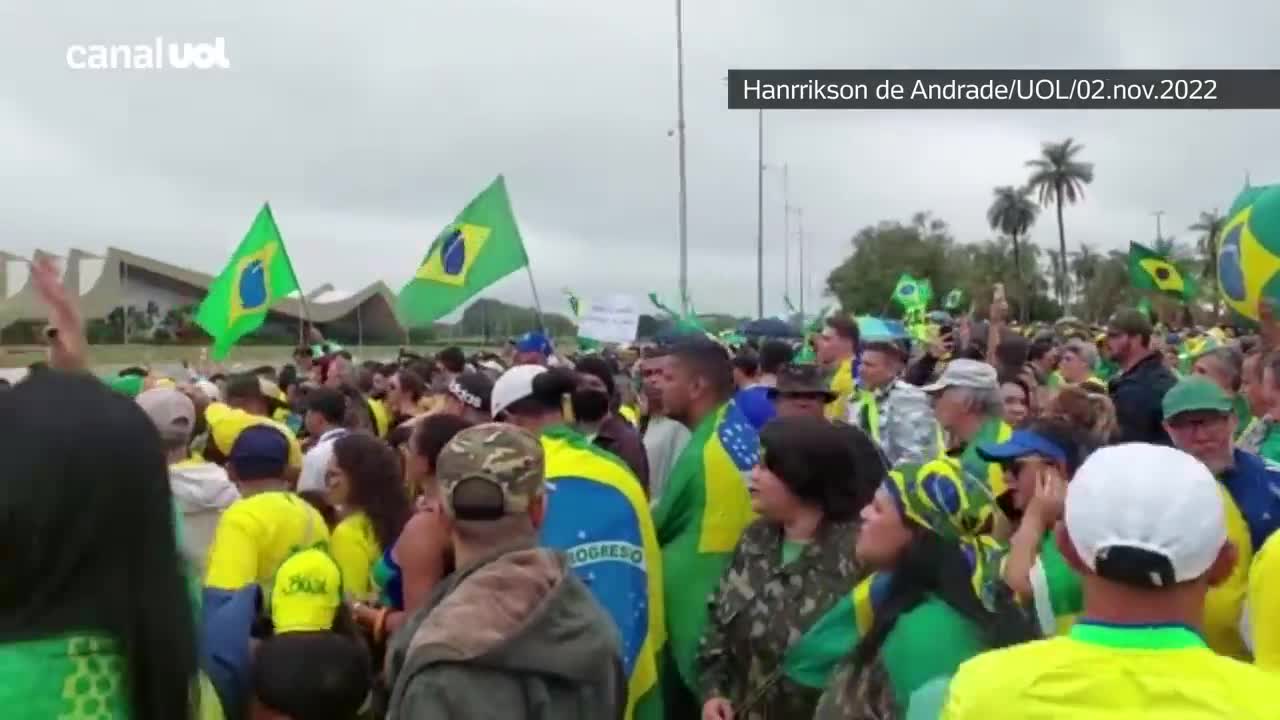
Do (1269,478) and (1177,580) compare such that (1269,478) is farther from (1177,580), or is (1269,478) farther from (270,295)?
(270,295)

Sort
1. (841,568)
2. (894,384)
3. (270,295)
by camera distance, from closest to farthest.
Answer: (841,568), (894,384), (270,295)

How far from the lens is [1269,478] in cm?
472

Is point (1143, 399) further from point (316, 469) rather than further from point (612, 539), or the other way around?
point (316, 469)

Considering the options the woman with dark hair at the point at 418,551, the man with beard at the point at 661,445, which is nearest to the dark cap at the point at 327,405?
the man with beard at the point at 661,445

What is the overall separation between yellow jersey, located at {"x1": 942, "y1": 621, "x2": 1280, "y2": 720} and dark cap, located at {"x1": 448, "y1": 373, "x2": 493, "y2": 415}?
4.61 metres

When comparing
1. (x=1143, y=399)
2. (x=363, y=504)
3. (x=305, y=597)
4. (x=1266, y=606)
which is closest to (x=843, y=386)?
(x=1143, y=399)

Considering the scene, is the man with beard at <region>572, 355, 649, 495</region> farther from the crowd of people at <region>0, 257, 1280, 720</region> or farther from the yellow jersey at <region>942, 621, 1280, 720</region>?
the yellow jersey at <region>942, 621, 1280, 720</region>

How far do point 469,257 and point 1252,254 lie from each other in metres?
6.38

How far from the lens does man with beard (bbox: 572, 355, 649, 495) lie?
6.81 metres

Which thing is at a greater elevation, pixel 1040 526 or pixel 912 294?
pixel 912 294

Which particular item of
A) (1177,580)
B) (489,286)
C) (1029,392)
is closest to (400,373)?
(489,286)

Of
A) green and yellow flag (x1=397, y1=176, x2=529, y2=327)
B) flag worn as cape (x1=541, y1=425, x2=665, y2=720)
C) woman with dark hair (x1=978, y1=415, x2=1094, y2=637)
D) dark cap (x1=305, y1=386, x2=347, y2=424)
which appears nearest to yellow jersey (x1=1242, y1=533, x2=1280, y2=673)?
woman with dark hair (x1=978, y1=415, x2=1094, y2=637)

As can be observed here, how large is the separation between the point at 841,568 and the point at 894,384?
448cm

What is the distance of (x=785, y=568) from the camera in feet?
15.3
